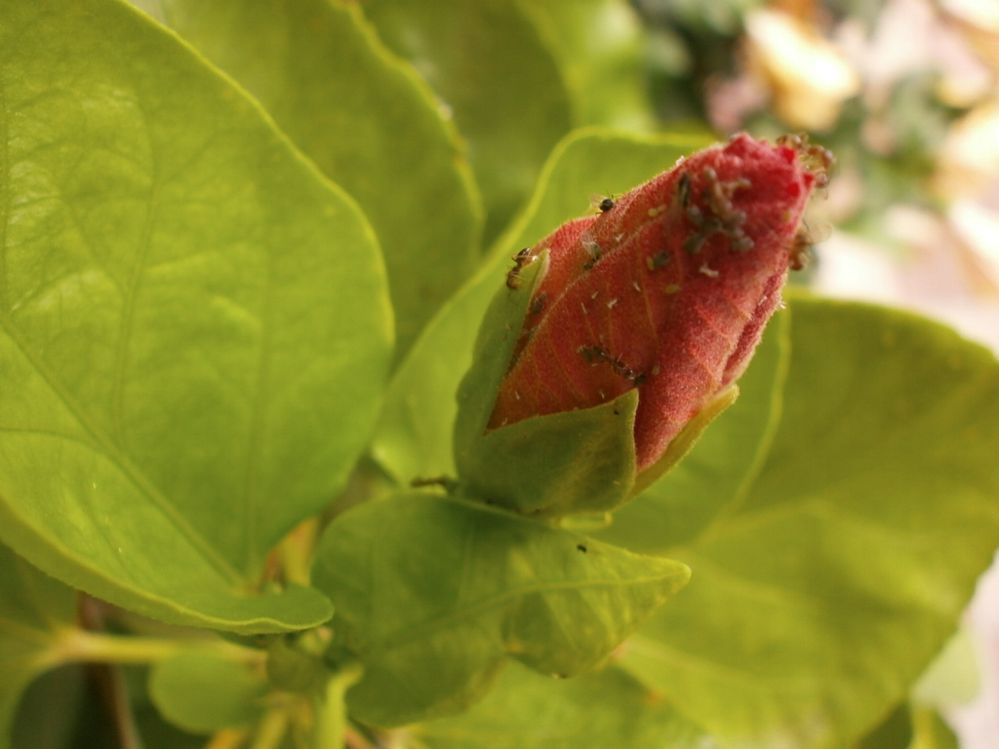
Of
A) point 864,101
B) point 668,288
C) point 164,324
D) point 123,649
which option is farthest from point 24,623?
point 864,101

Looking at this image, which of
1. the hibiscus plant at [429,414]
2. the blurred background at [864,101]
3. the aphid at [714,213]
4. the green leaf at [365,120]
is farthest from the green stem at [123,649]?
the blurred background at [864,101]

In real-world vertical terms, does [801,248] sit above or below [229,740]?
above

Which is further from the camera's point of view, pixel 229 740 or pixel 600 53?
pixel 600 53

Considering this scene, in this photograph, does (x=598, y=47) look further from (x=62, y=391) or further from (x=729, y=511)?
(x=62, y=391)

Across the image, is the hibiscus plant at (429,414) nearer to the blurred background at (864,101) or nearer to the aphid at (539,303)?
the aphid at (539,303)

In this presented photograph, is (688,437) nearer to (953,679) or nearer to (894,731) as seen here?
(894,731)

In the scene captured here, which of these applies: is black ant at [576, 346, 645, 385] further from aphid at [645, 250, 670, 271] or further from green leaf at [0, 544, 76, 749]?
green leaf at [0, 544, 76, 749]
